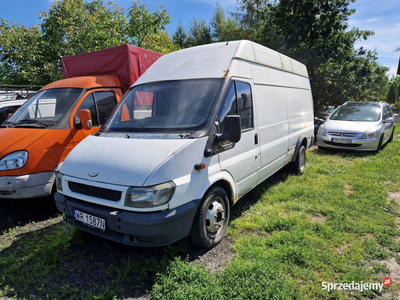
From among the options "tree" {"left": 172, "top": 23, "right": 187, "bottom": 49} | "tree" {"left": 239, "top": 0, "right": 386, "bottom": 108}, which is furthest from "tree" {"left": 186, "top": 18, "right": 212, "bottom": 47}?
"tree" {"left": 239, "top": 0, "right": 386, "bottom": 108}

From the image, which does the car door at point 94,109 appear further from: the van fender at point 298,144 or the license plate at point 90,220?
the van fender at point 298,144

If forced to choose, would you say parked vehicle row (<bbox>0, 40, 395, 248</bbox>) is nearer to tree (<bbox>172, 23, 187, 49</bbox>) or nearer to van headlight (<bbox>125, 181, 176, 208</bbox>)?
van headlight (<bbox>125, 181, 176, 208</bbox>)

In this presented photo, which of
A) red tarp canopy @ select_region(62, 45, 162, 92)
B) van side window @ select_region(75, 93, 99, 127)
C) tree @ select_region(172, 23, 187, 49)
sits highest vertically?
tree @ select_region(172, 23, 187, 49)

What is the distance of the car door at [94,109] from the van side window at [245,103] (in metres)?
2.31

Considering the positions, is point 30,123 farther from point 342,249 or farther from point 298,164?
point 298,164

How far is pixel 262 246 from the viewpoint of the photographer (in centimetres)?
324

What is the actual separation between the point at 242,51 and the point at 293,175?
344 cm

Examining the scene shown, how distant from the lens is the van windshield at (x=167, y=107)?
125 inches

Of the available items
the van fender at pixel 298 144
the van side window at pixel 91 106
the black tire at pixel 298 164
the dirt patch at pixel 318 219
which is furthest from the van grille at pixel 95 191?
the black tire at pixel 298 164

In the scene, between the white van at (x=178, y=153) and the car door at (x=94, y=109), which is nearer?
the white van at (x=178, y=153)

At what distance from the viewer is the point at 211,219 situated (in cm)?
312

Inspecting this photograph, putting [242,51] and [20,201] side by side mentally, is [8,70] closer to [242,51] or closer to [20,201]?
[20,201]

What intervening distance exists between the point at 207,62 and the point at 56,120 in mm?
2688

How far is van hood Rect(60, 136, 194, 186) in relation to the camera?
263cm
